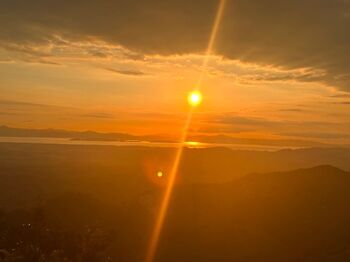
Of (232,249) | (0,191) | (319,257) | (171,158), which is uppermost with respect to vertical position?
(171,158)

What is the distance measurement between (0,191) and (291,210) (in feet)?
234

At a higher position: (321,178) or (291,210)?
(321,178)

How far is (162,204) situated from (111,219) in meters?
5.08

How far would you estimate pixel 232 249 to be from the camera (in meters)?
→ 34.8

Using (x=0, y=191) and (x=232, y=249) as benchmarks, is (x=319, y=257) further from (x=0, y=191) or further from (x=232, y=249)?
(x=0, y=191)

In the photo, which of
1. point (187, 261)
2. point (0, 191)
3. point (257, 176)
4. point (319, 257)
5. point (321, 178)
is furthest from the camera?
point (0, 191)

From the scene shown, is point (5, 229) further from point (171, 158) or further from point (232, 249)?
point (171, 158)

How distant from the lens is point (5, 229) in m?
38.8

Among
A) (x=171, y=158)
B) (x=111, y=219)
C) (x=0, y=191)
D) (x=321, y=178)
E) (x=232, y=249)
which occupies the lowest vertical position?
(x=232, y=249)

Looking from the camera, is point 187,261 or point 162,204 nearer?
point 187,261

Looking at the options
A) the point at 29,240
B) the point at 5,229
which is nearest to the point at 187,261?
the point at 29,240

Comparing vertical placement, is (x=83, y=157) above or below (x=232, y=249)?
above

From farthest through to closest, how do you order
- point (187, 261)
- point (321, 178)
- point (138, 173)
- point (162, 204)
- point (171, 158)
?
point (171, 158) → point (138, 173) → point (321, 178) → point (162, 204) → point (187, 261)

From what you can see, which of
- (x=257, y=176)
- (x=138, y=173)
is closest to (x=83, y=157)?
(x=138, y=173)
